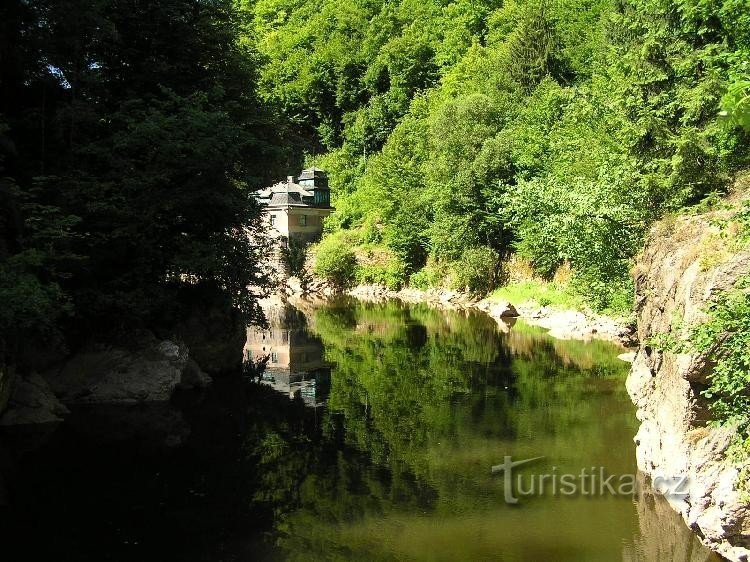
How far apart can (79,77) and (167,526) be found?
608 inches

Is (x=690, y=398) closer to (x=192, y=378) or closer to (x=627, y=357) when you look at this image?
(x=627, y=357)

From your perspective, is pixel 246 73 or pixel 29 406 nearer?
pixel 29 406

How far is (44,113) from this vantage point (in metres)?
21.2

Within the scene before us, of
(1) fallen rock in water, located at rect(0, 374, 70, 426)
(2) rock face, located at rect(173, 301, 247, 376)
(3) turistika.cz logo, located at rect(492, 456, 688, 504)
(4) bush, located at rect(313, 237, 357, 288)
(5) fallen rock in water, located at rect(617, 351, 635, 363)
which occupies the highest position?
(4) bush, located at rect(313, 237, 357, 288)

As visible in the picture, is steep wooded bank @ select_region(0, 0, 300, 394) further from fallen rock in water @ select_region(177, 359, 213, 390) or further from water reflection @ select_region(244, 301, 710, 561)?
water reflection @ select_region(244, 301, 710, 561)

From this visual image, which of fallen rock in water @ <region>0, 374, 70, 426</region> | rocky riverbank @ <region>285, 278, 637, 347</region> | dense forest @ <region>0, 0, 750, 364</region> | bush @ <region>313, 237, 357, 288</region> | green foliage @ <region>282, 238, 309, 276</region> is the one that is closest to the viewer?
fallen rock in water @ <region>0, 374, 70, 426</region>

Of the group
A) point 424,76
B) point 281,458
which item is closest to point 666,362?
point 281,458

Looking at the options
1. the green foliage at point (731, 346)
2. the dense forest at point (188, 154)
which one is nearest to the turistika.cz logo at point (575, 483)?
the green foliage at point (731, 346)

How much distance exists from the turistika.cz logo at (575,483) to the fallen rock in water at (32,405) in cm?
1172

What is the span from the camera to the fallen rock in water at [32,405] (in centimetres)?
1783

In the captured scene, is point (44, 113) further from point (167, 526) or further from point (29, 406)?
point (167, 526)

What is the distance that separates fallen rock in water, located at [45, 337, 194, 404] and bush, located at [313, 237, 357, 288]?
1450 inches

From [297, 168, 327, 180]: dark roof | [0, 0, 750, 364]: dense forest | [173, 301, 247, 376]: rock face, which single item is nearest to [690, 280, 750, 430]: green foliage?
[0, 0, 750, 364]: dense forest

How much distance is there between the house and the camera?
6550 cm
